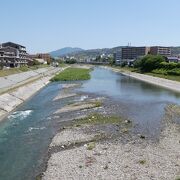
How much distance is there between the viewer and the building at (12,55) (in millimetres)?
115475

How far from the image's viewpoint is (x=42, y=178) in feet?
53.9

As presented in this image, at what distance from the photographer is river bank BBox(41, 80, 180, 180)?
16594mm

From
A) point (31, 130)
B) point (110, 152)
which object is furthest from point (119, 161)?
point (31, 130)

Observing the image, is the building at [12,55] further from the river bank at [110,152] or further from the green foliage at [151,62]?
the river bank at [110,152]

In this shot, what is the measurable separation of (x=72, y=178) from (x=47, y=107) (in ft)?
76.2

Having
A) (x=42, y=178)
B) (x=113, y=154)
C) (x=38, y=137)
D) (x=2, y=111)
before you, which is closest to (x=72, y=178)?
(x=42, y=178)

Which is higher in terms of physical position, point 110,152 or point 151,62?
point 110,152

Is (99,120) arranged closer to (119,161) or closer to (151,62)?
(119,161)

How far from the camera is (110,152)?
19.8 metres

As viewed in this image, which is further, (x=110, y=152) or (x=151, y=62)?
(x=151, y=62)

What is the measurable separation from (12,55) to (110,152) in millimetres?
108559

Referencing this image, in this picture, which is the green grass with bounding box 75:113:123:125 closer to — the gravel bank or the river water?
the river water

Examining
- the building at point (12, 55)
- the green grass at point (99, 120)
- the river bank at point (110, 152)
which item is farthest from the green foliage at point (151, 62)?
the river bank at point (110, 152)

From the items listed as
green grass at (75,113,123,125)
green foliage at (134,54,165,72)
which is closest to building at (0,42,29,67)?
green foliage at (134,54,165,72)
